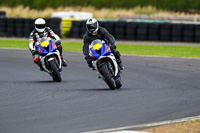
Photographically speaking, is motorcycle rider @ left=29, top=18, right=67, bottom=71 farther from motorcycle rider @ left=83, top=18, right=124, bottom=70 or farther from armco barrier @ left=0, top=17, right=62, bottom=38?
armco barrier @ left=0, top=17, right=62, bottom=38

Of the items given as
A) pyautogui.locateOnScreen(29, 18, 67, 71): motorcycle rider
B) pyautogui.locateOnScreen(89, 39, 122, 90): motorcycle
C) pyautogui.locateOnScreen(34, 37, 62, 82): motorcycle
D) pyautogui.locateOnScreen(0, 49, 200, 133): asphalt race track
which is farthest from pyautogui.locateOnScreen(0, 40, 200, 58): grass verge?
pyautogui.locateOnScreen(89, 39, 122, 90): motorcycle

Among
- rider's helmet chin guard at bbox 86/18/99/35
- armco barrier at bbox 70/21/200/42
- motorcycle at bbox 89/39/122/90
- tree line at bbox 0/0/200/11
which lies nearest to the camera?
motorcycle at bbox 89/39/122/90

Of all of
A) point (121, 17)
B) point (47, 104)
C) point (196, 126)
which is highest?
point (196, 126)

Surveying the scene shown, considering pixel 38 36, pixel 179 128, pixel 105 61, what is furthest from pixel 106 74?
pixel 179 128

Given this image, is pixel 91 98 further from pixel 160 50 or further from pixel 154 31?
pixel 154 31

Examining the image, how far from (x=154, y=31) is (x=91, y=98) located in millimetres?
16797

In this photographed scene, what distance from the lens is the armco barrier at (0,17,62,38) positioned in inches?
1101

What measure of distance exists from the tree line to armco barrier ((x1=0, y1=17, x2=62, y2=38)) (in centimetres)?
483

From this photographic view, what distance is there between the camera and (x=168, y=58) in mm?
17203

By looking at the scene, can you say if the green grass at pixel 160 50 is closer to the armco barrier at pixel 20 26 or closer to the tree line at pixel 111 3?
the tree line at pixel 111 3

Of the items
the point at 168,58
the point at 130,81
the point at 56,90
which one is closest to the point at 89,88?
the point at 56,90

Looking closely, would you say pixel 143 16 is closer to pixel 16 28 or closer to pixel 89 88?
pixel 16 28

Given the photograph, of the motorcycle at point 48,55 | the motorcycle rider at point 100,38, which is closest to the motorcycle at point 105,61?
the motorcycle rider at point 100,38

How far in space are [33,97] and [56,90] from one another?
1134mm
